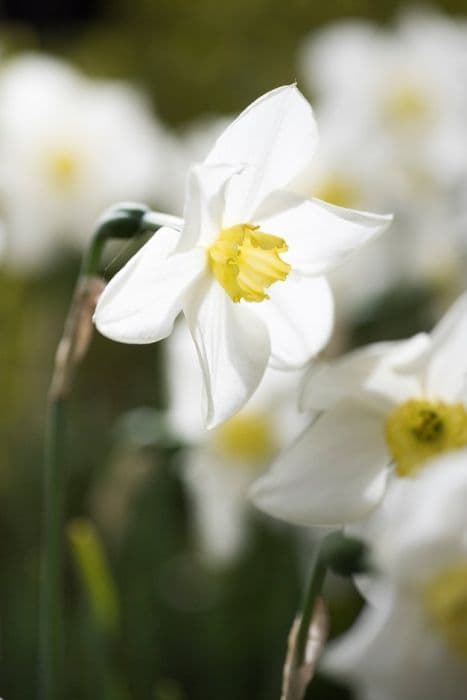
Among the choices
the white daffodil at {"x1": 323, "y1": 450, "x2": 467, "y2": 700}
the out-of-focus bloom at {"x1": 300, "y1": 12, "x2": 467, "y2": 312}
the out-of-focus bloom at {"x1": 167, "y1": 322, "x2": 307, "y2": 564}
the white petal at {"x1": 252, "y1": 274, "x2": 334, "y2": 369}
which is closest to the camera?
the white daffodil at {"x1": 323, "y1": 450, "x2": 467, "y2": 700}

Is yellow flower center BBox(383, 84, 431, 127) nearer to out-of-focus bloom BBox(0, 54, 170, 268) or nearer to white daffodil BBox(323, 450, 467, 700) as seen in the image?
out-of-focus bloom BBox(0, 54, 170, 268)

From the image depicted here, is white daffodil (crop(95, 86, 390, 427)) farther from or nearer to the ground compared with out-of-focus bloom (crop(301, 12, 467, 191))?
farther from the ground

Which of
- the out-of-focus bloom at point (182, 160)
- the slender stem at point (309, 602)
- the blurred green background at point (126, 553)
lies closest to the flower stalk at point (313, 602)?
the slender stem at point (309, 602)

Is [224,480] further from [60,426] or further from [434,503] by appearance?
[434,503]

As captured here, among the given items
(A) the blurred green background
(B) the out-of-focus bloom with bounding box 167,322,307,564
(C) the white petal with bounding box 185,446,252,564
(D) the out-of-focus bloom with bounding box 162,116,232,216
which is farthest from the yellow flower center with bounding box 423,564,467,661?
(D) the out-of-focus bloom with bounding box 162,116,232,216

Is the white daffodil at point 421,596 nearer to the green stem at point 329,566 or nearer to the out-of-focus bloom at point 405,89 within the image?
the green stem at point 329,566

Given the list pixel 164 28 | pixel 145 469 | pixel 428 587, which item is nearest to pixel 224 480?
pixel 145 469
